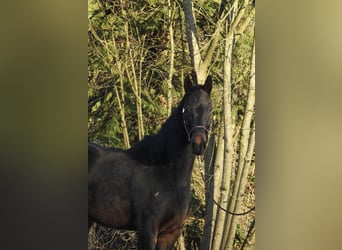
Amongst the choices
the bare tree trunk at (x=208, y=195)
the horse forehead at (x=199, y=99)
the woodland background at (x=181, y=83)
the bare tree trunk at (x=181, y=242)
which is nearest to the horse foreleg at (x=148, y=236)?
the woodland background at (x=181, y=83)

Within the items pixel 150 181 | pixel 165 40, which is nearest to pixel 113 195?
pixel 150 181

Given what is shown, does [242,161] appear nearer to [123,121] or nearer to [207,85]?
[207,85]

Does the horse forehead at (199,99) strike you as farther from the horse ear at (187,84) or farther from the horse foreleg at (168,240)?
the horse foreleg at (168,240)

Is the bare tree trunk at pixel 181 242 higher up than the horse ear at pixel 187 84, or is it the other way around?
the horse ear at pixel 187 84

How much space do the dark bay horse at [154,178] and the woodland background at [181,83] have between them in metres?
0.09

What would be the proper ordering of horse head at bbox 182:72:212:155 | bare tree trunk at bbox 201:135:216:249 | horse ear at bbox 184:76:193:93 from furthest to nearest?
bare tree trunk at bbox 201:135:216:249, horse ear at bbox 184:76:193:93, horse head at bbox 182:72:212:155

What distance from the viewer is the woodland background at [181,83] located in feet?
24.0

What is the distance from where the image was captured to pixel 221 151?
7398 millimetres

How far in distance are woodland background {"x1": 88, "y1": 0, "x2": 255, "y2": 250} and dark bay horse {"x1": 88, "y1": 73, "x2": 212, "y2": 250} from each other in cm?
9

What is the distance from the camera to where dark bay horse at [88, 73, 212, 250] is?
23.6 feet

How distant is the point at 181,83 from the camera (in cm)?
732

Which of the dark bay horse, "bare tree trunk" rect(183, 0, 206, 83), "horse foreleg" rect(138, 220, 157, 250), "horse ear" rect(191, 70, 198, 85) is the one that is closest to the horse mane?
the dark bay horse

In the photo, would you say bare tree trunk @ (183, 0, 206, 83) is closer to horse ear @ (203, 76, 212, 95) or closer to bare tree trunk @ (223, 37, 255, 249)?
horse ear @ (203, 76, 212, 95)
